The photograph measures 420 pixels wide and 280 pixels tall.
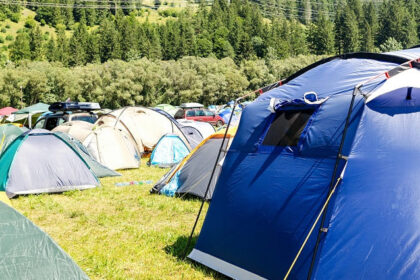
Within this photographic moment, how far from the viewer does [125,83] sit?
46406 mm

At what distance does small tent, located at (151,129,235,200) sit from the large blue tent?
2.94m

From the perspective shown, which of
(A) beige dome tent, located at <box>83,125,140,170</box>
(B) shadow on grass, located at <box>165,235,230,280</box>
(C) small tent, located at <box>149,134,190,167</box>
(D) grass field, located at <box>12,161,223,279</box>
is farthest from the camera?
(C) small tent, located at <box>149,134,190,167</box>

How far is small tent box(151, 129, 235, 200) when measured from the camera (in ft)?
24.7

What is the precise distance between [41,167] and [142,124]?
237 inches

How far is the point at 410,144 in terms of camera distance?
3.36 metres

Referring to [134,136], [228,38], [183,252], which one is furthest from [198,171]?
[228,38]

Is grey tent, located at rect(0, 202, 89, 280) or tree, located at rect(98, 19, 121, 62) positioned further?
tree, located at rect(98, 19, 121, 62)

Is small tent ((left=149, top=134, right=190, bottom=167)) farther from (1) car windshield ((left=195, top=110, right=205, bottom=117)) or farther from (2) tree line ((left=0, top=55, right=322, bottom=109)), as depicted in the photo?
(2) tree line ((left=0, top=55, right=322, bottom=109))

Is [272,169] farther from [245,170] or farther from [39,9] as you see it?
[39,9]

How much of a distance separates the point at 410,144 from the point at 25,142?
7772 mm

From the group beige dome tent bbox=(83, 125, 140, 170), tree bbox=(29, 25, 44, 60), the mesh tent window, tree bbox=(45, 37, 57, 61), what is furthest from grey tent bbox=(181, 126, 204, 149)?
tree bbox=(29, 25, 44, 60)

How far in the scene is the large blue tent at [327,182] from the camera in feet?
10.4

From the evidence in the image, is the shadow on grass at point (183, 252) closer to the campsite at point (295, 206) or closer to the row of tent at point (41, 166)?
the campsite at point (295, 206)

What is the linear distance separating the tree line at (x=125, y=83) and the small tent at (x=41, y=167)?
126ft
